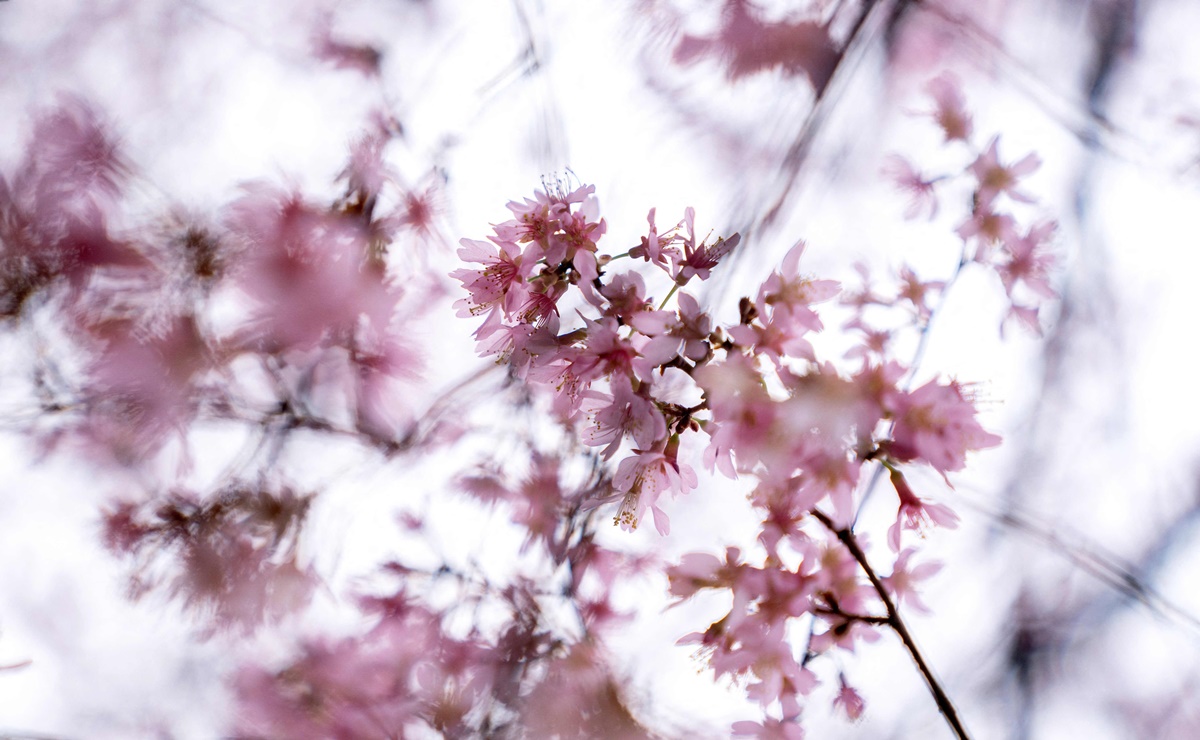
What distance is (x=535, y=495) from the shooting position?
1.11 meters

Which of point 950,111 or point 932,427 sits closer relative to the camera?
point 932,427

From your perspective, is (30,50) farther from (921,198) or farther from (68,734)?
(921,198)

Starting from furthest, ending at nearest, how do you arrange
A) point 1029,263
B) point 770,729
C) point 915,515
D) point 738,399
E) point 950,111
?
point 950,111 → point 1029,263 → point 770,729 → point 915,515 → point 738,399

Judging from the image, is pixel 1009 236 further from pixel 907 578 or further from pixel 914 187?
pixel 907 578

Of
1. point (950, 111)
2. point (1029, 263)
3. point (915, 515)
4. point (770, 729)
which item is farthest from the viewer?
point (950, 111)

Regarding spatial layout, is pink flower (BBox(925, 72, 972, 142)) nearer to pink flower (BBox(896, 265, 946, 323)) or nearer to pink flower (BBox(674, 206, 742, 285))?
pink flower (BBox(896, 265, 946, 323))

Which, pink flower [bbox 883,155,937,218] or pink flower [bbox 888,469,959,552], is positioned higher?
pink flower [bbox 883,155,937,218]

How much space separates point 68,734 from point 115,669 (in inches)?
5.3

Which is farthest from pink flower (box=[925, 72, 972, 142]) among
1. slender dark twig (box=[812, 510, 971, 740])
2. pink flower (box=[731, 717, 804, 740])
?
pink flower (box=[731, 717, 804, 740])

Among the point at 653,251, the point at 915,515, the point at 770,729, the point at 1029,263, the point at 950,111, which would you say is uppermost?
the point at 950,111

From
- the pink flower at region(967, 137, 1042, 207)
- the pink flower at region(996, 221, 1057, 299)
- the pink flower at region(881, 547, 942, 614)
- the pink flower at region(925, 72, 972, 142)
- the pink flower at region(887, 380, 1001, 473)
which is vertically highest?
the pink flower at region(925, 72, 972, 142)

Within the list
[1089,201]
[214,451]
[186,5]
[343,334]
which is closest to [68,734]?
[214,451]

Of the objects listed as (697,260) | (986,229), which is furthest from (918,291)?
(697,260)

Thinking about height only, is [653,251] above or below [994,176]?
below
